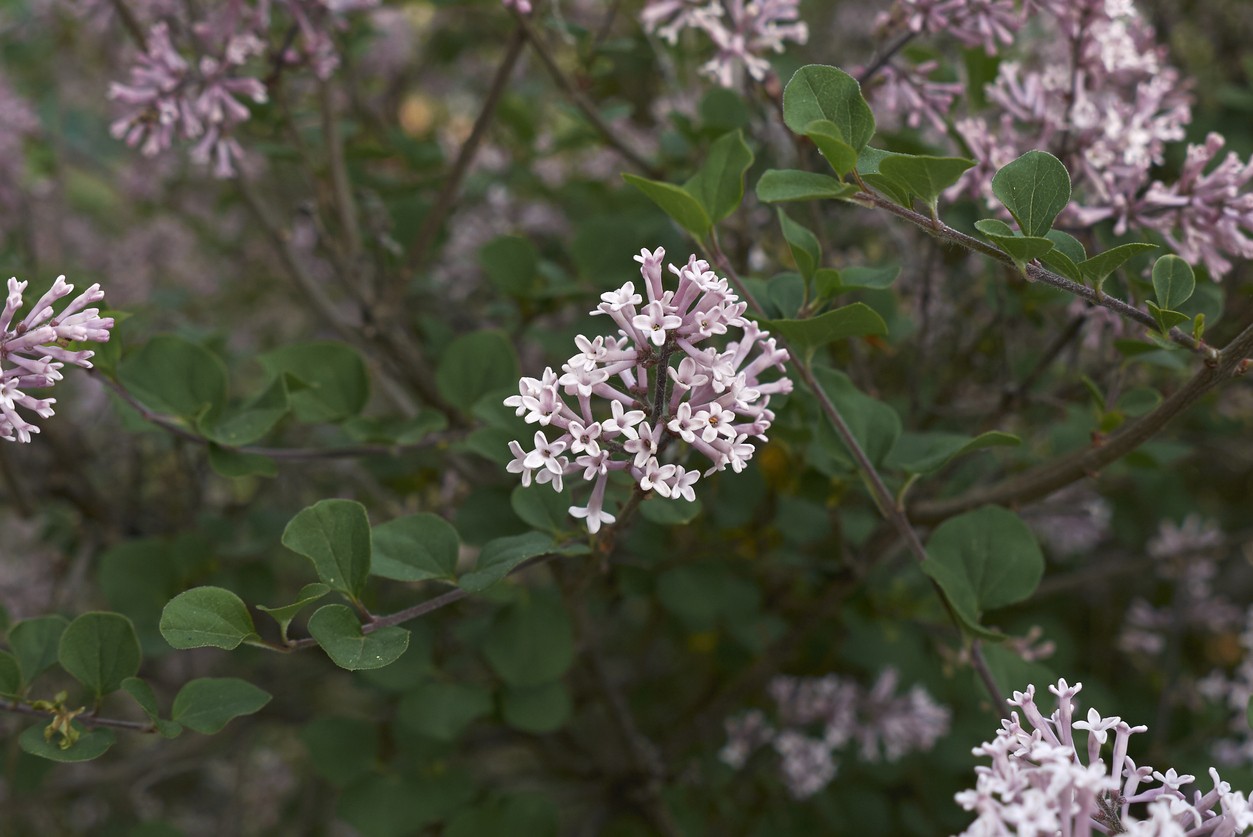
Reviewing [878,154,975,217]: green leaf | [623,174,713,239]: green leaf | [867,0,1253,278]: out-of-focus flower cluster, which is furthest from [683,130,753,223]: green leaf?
[867,0,1253,278]: out-of-focus flower cluster

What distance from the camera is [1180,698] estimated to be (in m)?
1.58

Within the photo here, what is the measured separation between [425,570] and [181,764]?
1.03 metres

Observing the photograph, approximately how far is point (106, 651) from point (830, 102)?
70 centimetres

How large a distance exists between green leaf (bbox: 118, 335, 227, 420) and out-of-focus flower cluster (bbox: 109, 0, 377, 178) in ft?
0.68

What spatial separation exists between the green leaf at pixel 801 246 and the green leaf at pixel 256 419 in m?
0.46

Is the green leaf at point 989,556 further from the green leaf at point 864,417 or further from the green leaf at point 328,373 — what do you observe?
the green leaf at point 328,373

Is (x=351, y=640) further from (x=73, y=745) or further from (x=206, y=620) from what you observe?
(x=73, y=745)

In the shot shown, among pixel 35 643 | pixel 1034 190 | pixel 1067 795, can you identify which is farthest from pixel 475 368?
pixel 1067 795

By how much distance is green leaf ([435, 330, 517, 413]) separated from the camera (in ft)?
3.58

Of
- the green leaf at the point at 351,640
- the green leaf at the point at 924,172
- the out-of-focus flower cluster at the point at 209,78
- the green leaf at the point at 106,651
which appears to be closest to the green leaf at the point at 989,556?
the green leaf at the point at 924,172

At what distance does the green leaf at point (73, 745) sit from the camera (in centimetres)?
74

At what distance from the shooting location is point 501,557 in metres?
0.76

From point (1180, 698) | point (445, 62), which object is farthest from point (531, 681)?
point (445, 62)

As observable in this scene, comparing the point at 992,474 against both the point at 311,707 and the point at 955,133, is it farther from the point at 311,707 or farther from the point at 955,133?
the point at 311,707
